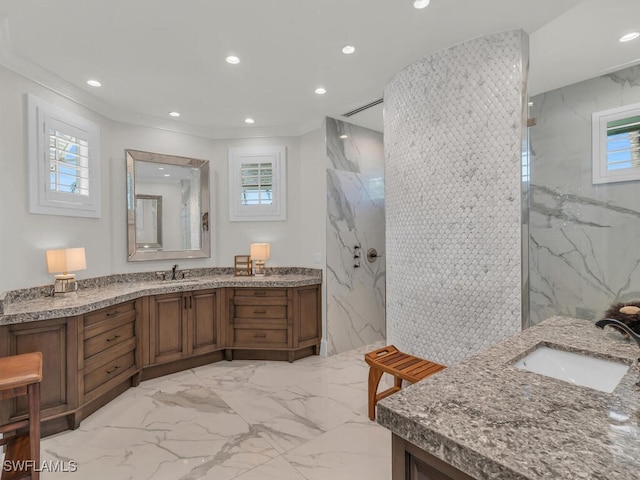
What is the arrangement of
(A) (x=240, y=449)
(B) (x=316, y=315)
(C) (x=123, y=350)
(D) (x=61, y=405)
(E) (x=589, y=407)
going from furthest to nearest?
A: 1. (B) (x=316, y=315)
2. (C) (x=123, y=350)
3. (D) (x=61, y=405)
4. (A) (x=240, y=449)
5. (E) (x=589, y=407)

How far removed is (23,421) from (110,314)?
1.00 m

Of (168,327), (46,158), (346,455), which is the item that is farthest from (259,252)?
(346,455)

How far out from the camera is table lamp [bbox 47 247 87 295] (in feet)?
8.37

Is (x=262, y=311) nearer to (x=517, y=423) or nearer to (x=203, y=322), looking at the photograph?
(x=203, y=322)

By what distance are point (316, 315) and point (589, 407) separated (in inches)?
116

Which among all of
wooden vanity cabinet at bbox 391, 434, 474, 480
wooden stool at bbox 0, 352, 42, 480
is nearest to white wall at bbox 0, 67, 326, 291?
wooden stool at bbox 0, 352, 42, 480

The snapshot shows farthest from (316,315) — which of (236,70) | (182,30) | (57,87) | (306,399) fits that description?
(57,87)

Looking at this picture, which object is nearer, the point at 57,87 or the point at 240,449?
the point at 240,449

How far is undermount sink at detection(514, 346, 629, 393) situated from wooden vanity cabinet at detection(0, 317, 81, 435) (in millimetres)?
2696

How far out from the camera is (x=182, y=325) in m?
3.19

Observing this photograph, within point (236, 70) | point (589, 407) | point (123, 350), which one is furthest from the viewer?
point (123, 350)

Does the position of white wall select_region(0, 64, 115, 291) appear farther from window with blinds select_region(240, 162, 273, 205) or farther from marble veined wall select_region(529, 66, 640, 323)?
marble veined wall select_region(529, 66, 640, 323)

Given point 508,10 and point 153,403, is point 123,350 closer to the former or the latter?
point 153,403

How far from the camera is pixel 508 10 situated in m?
1.89
